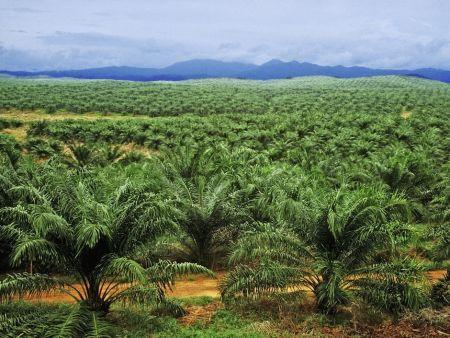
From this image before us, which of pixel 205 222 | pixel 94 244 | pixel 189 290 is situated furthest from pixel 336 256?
pixel 94 244

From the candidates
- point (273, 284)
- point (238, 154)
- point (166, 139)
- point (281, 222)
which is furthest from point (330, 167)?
point (166, 139)

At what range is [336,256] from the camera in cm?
933

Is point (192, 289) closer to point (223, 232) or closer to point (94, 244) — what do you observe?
point (223, 232)

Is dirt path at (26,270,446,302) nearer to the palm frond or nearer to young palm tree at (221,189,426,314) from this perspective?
young palm tree at (221,189,426,314)

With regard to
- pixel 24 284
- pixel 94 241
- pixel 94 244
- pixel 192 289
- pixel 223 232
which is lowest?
pixel 192 289

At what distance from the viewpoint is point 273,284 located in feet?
29.5

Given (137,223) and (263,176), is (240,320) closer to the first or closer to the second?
(137,223)

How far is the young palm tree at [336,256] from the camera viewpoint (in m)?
8.57

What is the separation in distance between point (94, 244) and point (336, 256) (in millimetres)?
4668

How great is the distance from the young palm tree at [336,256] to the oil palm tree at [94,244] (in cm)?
136

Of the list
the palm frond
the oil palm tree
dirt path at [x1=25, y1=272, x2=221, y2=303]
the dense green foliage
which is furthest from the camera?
dirt path at [x1=25, y1=272, x2=221, y2=303]

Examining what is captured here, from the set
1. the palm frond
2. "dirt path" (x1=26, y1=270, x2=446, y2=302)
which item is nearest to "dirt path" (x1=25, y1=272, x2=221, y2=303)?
"dirt path" (x1=26, y1=270, x2=446, y2=302)

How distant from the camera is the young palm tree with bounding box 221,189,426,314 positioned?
857cm

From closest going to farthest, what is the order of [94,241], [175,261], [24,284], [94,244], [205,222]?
[94,241], [94,244], [24,284], [175,261], [205,222]
